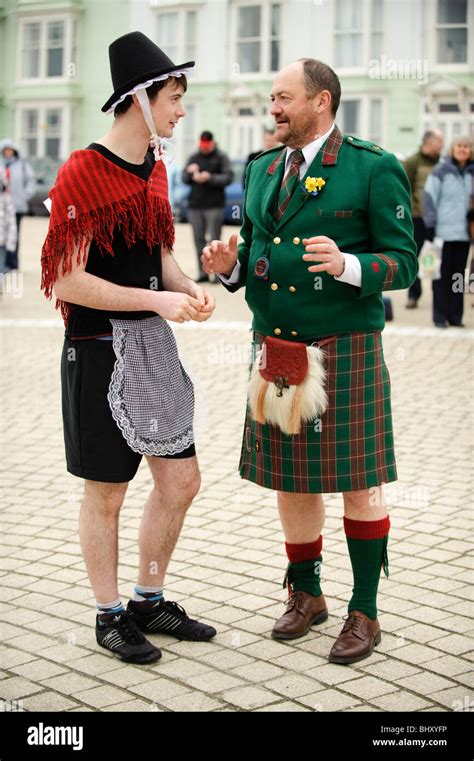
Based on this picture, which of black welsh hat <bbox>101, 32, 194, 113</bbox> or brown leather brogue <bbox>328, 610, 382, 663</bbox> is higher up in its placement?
black welsh hat <bbox>101, 32, 194, 113</bbox>

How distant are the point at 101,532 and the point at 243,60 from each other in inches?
1305

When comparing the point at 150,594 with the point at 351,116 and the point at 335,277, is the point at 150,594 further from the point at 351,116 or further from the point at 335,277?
the point at 351,116

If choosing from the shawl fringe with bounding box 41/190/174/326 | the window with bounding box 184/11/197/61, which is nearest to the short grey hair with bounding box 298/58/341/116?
the shawl fringe with bounding box 41/190/174/326

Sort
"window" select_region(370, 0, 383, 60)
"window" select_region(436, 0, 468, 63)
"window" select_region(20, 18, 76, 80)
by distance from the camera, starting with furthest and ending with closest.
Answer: "window" select_region(20, 18, 76, 80) → "window" select_region(370, 0, 383, 60) → "window" select_region(436, 0, 468, 63)

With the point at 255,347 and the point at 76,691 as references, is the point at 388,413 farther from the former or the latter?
the point at 76,691

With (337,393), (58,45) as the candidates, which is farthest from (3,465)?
(58,45)

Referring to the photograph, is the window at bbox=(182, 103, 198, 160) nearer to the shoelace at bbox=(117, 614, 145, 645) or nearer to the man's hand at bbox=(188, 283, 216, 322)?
the man's hand at bbox=(188, 283, 216, 322)

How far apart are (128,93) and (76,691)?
6.32ft

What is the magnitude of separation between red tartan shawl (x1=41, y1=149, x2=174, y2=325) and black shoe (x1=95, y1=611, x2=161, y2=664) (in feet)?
3.89

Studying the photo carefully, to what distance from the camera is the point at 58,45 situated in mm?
38031

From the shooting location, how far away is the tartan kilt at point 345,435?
3.92 metres

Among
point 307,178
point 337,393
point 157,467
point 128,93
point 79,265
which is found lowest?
point 157,467

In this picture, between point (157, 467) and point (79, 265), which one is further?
point (157, 467)

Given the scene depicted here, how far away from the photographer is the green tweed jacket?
3760mm
